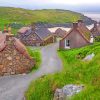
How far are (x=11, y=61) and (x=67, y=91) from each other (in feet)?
95.8

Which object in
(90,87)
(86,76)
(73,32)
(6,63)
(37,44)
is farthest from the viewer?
(37,44)

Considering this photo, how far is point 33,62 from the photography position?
57.4 m

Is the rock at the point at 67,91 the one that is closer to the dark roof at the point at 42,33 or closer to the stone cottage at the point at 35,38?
the stone cottage at the point at 35,38

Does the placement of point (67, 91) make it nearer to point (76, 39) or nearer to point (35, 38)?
point (76, 39)

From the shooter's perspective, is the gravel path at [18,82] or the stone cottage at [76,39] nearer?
the gravel path at [18,82]

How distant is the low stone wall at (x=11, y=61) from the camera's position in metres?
55.1

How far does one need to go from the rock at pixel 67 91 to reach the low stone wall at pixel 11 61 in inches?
1089

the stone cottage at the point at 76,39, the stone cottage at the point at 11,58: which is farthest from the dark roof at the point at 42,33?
the stone cottage at the point at 11,58

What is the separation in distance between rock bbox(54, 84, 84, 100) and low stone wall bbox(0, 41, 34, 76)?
2765 cm

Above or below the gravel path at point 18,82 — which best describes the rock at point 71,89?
above

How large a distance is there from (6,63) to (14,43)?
3.22 m

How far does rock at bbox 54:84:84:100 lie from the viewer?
26638 mm

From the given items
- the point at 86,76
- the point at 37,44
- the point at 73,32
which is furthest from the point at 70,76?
the point at 37,44

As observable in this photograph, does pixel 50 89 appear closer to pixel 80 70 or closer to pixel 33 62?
pixel 80 70
